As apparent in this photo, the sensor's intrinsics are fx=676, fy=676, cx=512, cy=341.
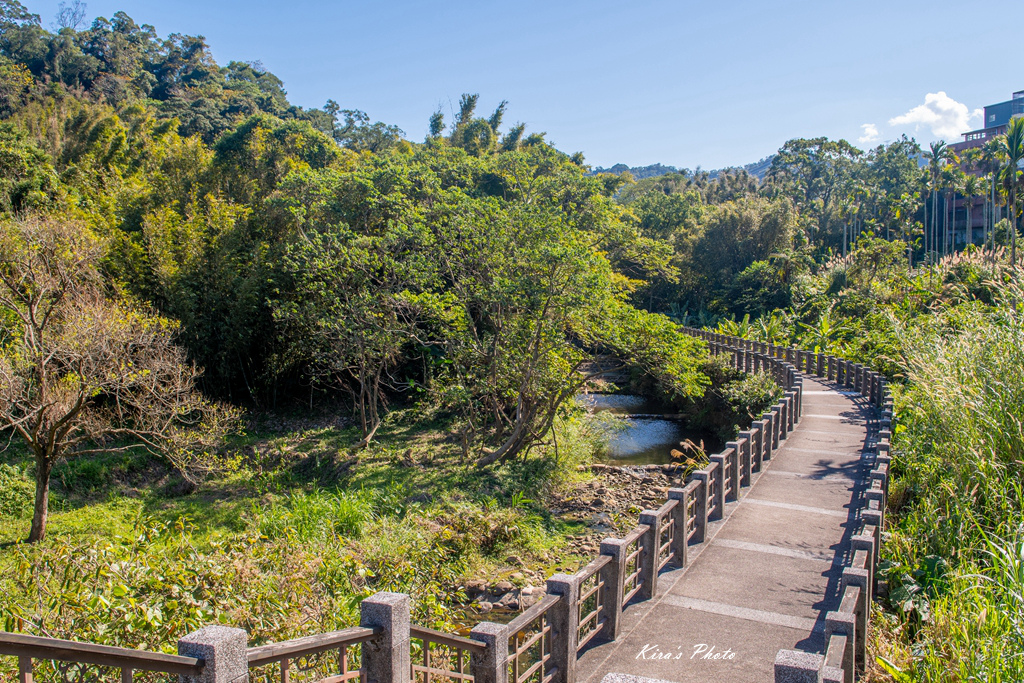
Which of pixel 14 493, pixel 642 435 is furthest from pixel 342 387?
pixel 642 435

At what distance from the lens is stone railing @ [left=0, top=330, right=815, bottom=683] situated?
3098 millimetres

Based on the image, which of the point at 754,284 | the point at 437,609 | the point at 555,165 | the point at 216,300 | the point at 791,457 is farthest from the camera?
the point at 754,284

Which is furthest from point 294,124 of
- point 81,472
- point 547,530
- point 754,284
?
point 754,284

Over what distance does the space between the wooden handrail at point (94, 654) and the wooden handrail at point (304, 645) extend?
0.35 meters

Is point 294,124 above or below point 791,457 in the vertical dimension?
above

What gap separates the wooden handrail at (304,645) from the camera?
3453 millimetres

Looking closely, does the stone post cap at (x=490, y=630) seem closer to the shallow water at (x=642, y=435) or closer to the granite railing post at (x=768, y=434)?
the granite railing post at (x=768, y=434)

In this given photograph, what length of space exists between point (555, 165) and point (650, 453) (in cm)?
1476

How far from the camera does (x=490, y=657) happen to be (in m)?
4.88

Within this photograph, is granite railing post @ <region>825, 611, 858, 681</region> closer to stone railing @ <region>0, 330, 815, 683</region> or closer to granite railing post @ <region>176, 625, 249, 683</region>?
stone railing @ <region>0, 330, 815, 683</region>

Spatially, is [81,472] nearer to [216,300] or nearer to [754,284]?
[216,300]

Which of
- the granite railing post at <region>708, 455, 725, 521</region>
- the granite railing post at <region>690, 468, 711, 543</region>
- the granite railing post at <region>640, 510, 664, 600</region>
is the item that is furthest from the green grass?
the granite railing post at <region>690, 468, 711, 543</region>

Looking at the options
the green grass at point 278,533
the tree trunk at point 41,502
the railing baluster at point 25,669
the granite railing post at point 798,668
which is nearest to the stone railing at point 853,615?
the granite railing post at point 798,668

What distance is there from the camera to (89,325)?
12.2 meters
